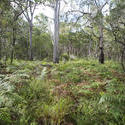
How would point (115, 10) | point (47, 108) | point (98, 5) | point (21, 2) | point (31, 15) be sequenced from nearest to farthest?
point (47, 108), point (21, 2), point (115, 10), point (98, 5), point (31, 15)

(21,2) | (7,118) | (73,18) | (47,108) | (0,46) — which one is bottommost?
(47,108)

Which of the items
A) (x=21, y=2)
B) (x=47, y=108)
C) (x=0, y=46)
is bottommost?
(x=47, y=108)

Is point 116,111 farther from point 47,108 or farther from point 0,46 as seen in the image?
point 0,46

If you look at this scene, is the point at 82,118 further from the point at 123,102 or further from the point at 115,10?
the point at 115,10

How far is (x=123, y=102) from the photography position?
2021 mm

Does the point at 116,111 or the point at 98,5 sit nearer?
the point at 116,111

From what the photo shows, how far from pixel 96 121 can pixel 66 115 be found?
587mm

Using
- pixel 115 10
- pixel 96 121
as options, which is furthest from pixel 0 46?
pixel 115 10

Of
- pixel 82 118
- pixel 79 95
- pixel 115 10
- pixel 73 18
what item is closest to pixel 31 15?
pixel 73 18

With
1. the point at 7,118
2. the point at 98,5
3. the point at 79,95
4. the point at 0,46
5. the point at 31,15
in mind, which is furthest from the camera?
the point at 31,15

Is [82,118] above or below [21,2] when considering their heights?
below

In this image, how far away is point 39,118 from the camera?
6.15ft

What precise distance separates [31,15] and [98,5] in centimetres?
759

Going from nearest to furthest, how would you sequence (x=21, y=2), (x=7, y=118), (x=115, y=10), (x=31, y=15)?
(x=7, y=118) → (x=21, y=2) → (x=115, y=10) → (x=31, y=15)
